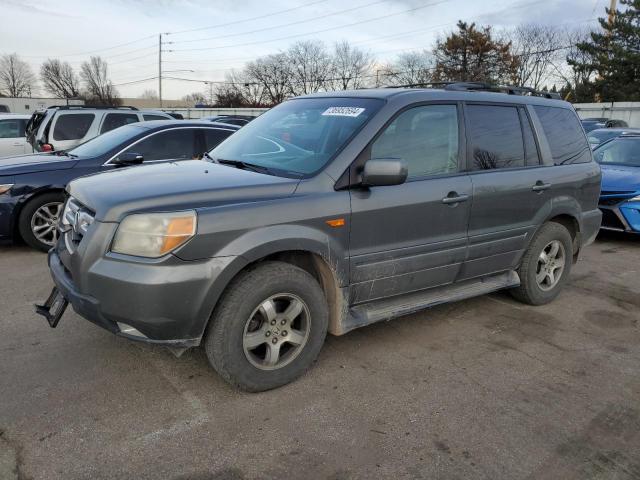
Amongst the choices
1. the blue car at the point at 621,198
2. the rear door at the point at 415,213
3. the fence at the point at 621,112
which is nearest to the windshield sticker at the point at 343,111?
the rear door at the point at 415,213

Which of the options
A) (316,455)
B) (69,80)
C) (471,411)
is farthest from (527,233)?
(69,80)

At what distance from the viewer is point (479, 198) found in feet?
12.7

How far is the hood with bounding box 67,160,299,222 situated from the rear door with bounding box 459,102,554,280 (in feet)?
A: 5.35

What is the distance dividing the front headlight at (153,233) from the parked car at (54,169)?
106 inches

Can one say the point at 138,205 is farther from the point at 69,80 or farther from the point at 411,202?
the point at 69,80

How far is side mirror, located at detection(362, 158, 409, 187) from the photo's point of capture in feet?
10.2

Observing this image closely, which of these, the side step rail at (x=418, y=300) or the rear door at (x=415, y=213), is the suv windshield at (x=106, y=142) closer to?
the rear door at (x=415, y=213)

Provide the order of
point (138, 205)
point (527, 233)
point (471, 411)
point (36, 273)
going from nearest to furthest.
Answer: point (138, 205) < point (471, 411) < point (527, 233) < point (36, 273)

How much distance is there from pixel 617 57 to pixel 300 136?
144 feet

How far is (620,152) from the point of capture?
8.57 m

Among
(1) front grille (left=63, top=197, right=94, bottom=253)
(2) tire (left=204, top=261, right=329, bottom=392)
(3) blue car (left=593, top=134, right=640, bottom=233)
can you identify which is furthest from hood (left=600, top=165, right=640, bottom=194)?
(1) front grille (left=63, top=197, right=94, bottom=253)

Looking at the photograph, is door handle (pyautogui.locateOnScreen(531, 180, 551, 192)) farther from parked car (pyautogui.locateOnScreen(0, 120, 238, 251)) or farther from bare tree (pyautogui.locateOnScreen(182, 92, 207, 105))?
bare tree (pyautogui.locateOnScreen(182, 92, 207, 105))

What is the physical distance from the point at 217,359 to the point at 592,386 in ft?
8.03

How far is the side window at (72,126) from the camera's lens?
8.95 meters
